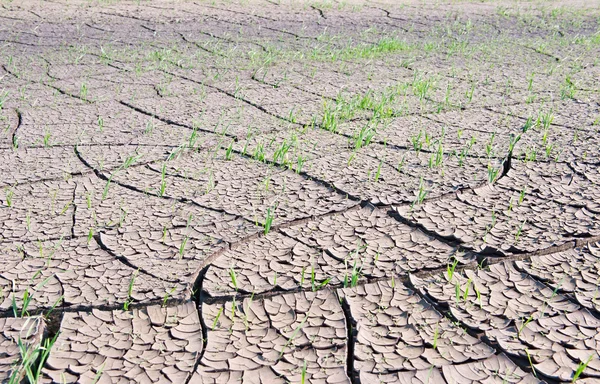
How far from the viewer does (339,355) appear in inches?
56.0

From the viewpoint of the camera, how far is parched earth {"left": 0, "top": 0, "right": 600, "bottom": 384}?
4.70ft

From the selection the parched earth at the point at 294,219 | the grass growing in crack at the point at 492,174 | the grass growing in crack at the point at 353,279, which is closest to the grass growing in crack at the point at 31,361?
the parched earth at the point at 294,219

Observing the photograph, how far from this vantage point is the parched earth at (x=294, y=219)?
1.43m

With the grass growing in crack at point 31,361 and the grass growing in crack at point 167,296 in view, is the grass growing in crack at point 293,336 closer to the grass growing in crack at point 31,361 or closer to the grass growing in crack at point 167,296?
the grass growing in crack at point 167,296

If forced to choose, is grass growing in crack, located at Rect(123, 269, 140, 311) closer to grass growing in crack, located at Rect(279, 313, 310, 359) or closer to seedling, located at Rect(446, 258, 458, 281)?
grass growing in crack, located at Rect(279, 313, 310, 359)

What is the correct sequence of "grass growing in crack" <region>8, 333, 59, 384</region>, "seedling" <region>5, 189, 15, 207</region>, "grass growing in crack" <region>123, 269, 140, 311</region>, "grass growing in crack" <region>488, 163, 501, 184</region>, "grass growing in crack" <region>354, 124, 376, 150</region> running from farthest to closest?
"grass growing in crack" <region>354, 124, 376, 150</region>
"grass growing in crack" <region>488, 163, 501, 184</region>
"seedling" <region>5, 189, 15, 207</region>
"grass growing in crack" <region>123, 269, 140, 311</region>
"grass growing in crack" <region>8, 333, 59, 384</region>

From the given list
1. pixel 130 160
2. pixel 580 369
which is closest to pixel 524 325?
pixel 580 369

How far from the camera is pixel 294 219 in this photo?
204cm

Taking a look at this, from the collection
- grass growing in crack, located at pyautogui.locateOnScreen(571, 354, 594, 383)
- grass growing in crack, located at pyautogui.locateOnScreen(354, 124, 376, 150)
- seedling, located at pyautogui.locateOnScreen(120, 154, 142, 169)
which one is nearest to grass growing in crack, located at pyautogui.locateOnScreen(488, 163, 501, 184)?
grass growing in crack, located at pyautogui.locateOnScreen(354, 124, 376, 150)

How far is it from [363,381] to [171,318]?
0.45 m

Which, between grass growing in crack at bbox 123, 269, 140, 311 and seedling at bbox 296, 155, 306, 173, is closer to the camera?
grass growing in crack at bbox 123, 269, 140, 311

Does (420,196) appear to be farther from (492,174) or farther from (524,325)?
(524,325)

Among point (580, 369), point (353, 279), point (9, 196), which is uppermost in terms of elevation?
point (580, 369)

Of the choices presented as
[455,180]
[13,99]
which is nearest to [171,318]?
[455,180]
